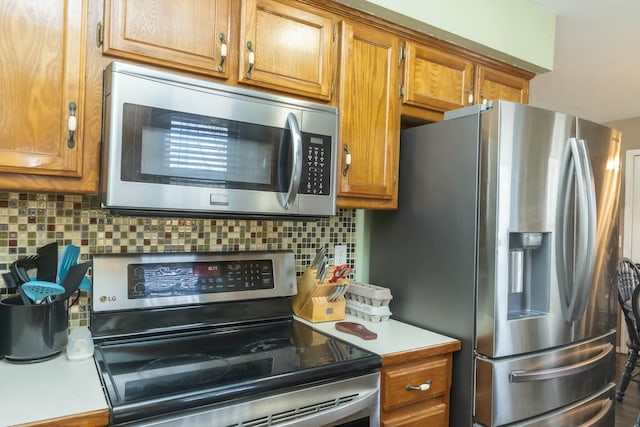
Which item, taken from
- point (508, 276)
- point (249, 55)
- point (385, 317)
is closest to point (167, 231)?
point (249, 55)

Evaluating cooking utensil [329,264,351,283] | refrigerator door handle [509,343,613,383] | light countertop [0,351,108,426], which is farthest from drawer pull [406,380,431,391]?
light countertop [0,351,108,426]

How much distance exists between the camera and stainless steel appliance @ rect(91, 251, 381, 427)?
1037mm

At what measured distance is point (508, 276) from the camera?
1488 millimetres

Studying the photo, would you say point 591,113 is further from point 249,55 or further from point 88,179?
point 88,179

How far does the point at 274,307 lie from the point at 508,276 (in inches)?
34.8

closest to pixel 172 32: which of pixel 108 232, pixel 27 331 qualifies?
pixel 108 232

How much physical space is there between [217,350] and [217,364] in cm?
14

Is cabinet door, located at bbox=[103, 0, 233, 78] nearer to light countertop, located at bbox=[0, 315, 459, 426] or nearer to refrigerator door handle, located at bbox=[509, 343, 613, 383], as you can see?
light countertop, located at bbox=[0, 315, 459, 426]

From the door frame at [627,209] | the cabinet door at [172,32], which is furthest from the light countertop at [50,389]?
the door frame at [627,209]

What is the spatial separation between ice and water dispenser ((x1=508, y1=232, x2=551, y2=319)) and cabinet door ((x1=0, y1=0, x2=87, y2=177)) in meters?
1.46

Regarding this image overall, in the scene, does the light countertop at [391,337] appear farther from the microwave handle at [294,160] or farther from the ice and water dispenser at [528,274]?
the microwave handle at [294,160]

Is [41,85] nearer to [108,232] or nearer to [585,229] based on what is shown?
[108,232]

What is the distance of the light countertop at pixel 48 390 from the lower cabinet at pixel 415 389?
83 cm

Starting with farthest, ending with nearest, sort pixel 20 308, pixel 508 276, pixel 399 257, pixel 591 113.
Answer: pixel 591 113, pixel 399 257, pixel 508 276, pixel 20 308
